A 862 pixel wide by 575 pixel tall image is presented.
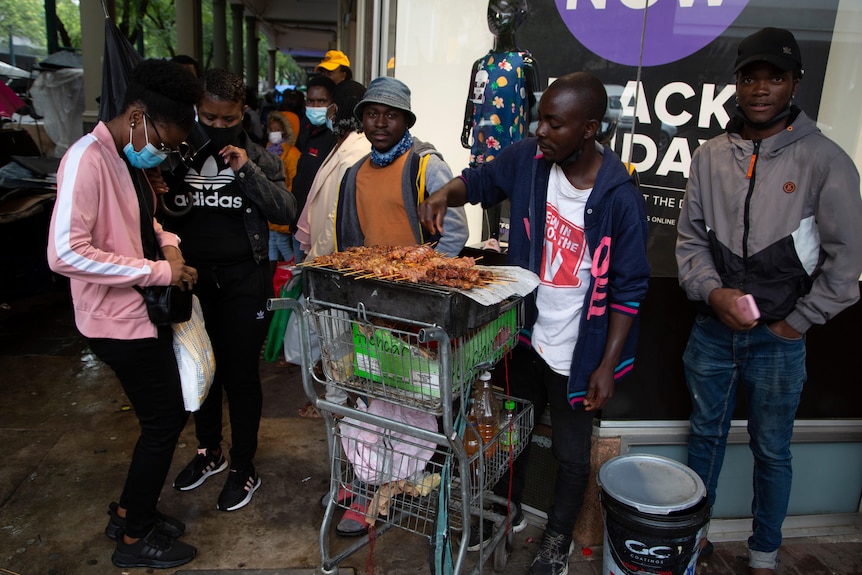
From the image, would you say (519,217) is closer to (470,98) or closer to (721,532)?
(470,98)

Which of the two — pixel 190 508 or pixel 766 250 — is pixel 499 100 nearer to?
pixel 766 250

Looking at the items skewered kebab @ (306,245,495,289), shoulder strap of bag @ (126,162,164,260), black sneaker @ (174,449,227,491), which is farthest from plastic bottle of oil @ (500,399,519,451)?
black sneaker @ (174,449,227,491)

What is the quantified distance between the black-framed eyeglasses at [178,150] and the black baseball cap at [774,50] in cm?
237

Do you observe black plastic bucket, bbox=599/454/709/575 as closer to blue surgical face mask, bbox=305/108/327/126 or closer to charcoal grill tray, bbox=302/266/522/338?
charcoal grill tray, bbox=302/266/522/338

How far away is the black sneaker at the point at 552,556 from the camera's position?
283 centimetres

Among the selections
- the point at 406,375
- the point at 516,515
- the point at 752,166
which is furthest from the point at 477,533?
the point at 752,166

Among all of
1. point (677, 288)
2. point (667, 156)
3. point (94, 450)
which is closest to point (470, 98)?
point (667, 156)

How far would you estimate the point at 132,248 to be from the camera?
254 cm

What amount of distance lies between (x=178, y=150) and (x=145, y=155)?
0.65 feet

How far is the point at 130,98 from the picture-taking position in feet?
8.27

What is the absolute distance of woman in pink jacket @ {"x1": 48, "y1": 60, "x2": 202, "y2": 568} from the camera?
2.34 meters

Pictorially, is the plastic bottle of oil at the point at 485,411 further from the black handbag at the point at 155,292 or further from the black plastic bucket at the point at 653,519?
the black handbag at the point at 155,292

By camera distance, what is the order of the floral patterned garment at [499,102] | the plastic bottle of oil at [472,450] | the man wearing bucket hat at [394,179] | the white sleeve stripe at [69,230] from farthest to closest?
the floral patterned garment at [499,102] → the man wearing bucket hat at [394,179] → the plastic bottle of oil at [472,450] → the white sleeve stripe at [69,230]

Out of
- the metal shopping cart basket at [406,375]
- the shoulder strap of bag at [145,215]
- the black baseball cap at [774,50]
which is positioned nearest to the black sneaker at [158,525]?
the metal shopping cart basket at [406,375]
